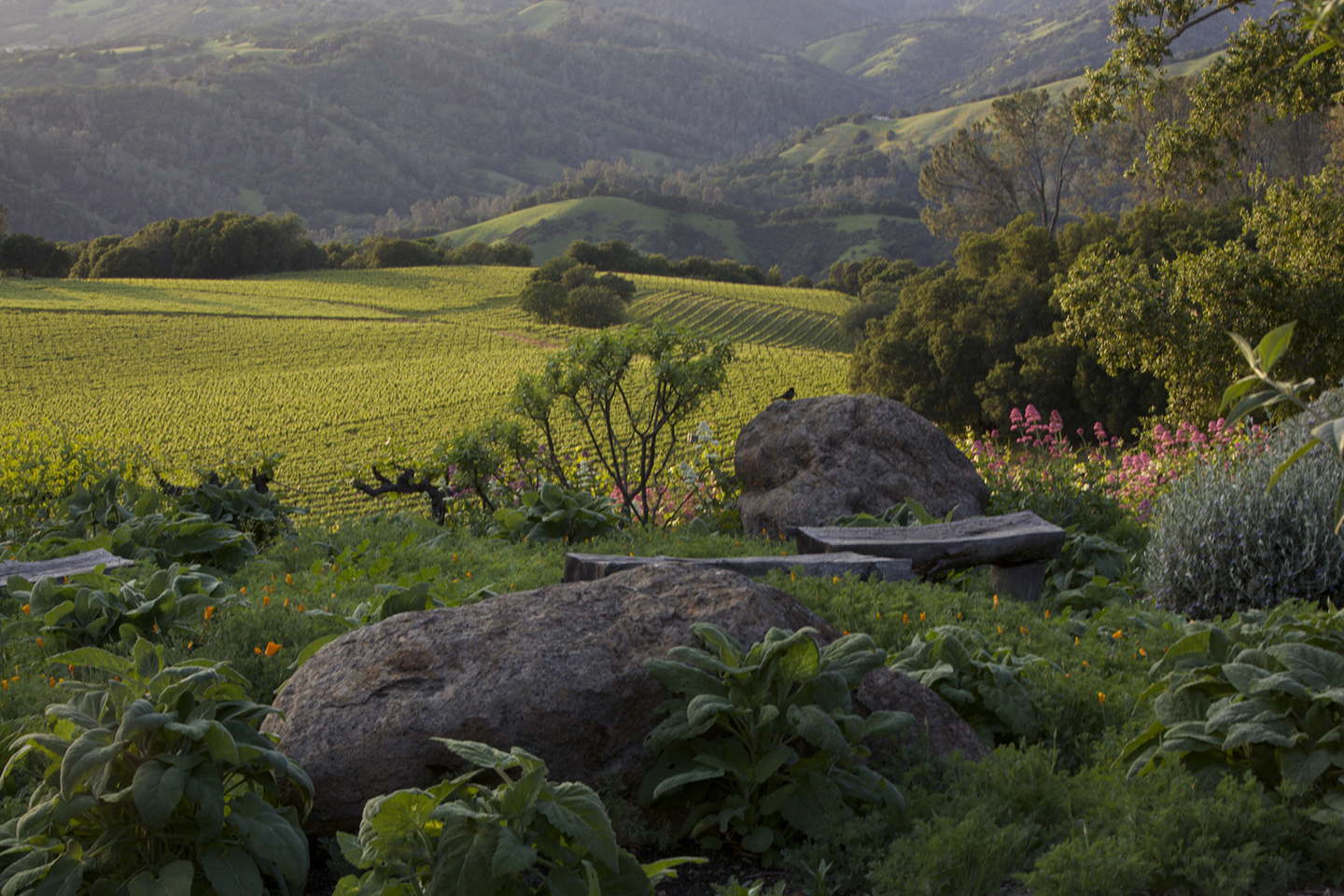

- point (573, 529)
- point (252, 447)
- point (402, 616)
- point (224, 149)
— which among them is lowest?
point (252, 447)

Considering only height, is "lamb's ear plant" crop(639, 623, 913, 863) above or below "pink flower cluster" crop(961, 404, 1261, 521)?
above

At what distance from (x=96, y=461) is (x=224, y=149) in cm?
21823

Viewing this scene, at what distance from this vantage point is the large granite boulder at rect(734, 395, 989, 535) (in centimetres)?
881

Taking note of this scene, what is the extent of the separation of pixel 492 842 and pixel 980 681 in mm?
2359

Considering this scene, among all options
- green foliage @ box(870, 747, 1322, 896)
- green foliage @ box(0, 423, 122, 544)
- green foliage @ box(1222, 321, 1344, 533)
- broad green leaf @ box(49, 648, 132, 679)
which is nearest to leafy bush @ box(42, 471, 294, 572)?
green foliage @ box(0, 423, 122, 544)

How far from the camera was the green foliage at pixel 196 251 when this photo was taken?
77.2 m

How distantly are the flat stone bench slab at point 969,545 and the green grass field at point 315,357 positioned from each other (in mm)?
17550

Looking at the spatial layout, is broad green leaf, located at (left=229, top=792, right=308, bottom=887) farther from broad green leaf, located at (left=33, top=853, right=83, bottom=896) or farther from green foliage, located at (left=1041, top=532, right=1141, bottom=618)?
green foliage, located at (left=1041, top=532, right=1141, bottom=618)

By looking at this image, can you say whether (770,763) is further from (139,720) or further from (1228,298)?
(1228,298)

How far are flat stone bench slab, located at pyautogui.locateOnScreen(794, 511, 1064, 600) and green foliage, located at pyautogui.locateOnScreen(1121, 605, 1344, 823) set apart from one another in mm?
2825

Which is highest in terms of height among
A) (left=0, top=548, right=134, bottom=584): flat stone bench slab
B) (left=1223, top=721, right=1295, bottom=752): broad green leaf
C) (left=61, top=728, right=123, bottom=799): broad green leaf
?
(left=61, top=728, right=123, bottom=799): broad green leaf

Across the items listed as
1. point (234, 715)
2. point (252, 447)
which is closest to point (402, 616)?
point (234, 715)

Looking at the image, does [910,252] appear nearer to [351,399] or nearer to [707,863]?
[351,399]

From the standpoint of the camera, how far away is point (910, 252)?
114 meters
